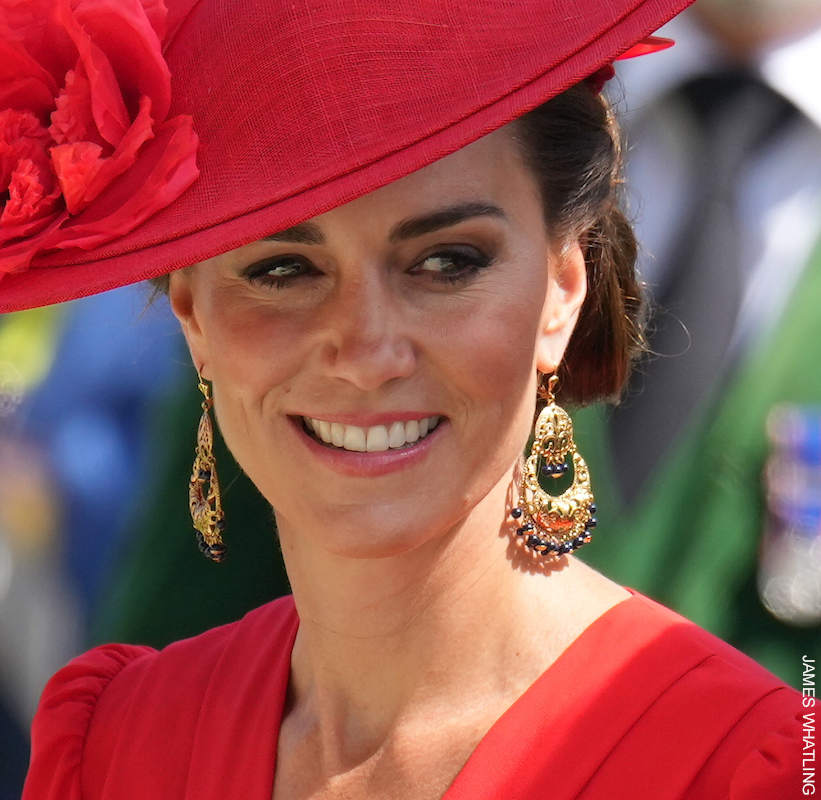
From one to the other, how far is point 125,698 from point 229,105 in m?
1.17

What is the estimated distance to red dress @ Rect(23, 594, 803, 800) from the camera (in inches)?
57.2

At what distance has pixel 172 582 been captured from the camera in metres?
3.08

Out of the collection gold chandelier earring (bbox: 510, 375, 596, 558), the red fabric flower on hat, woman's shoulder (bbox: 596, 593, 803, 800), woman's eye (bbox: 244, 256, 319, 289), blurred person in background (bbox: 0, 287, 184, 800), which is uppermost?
the red fabric flower on hat

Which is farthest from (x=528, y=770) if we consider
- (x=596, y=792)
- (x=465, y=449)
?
(x=465, y=449)

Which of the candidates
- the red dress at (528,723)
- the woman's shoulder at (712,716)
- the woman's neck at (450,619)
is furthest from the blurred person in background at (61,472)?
the woman's shoulder at (712,716)

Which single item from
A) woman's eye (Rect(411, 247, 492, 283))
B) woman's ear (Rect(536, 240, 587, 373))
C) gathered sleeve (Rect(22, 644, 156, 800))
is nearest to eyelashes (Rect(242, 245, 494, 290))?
woman's eye (Rect(411, 247, 492, 283))

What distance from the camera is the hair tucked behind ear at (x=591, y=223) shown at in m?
1.65

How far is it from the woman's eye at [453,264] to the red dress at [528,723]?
55 cm

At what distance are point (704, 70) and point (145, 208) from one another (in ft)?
6.10

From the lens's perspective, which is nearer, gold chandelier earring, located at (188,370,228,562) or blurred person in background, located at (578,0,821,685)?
Result: gold chandelier earring, located at (188,370,228,562)

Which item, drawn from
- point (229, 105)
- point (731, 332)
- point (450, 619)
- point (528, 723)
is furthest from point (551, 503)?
point (731, 332)

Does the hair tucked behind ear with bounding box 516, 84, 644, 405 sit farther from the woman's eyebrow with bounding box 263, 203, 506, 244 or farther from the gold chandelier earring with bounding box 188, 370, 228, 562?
the gold chandelier earring with bounding box 188, 370, 228, 562

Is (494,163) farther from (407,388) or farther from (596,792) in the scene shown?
(596,792)

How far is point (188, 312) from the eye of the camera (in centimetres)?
182
